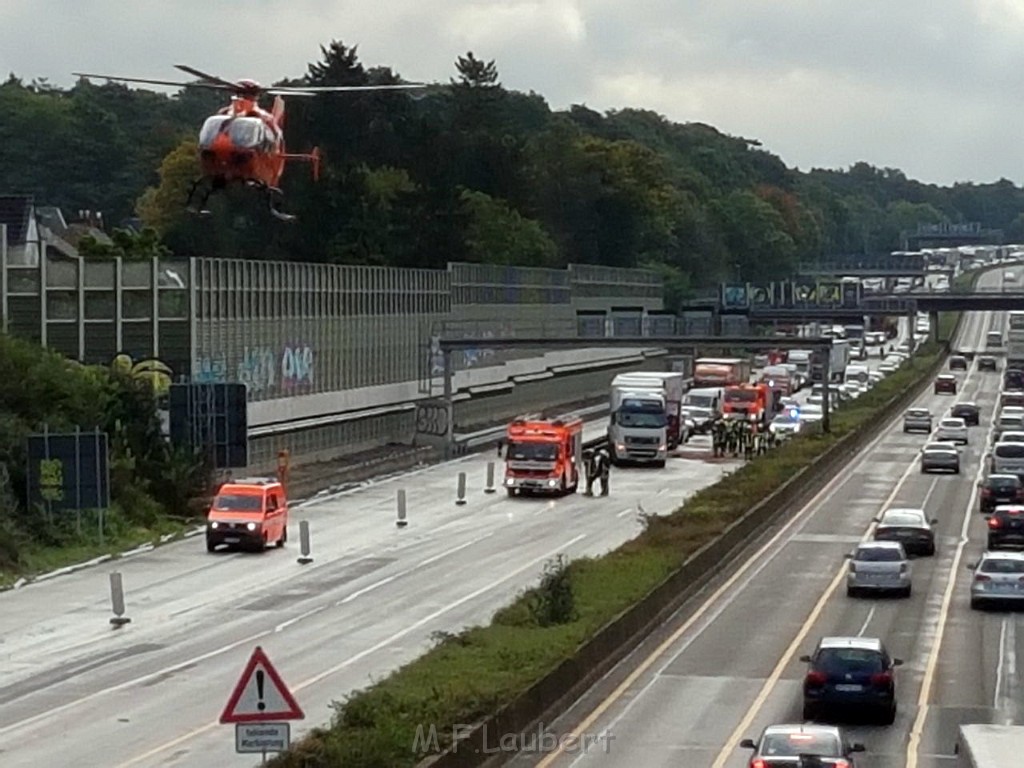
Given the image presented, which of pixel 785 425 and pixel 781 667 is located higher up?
pixel 781 667

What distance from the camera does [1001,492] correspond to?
69688 mm

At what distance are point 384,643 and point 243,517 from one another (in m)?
16.5

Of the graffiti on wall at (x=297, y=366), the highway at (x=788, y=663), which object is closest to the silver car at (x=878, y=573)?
the highway at (x=788, y=663)

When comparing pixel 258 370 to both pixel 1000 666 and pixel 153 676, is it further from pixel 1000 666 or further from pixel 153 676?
pixel 1000 666

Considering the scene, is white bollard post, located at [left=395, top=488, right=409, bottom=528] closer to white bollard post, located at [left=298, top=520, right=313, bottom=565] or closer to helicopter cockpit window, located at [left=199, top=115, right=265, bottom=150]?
white bollard post, located at [left=298, top=520, right=313, bottom=565]

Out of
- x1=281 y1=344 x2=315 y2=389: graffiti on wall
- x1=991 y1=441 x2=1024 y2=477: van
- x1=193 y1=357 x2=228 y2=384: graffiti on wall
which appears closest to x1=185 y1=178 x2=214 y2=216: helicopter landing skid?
x1=193 y1=357 x2=228 y2=384: graffiti on wall

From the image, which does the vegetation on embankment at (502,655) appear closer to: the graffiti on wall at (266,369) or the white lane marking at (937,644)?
the white lane marking at (937,644)

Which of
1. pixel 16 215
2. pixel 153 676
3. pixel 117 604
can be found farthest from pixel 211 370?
pixel 16 215

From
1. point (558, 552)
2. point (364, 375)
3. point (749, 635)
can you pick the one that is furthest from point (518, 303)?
point (749, 635)

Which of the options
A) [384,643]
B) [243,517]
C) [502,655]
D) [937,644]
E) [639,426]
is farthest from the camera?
[639,426]

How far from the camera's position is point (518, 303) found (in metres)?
123

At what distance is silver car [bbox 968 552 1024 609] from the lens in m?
46.2

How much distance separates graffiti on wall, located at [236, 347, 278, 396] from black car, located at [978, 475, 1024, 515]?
2369 centimetres

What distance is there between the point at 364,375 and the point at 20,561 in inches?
1548
